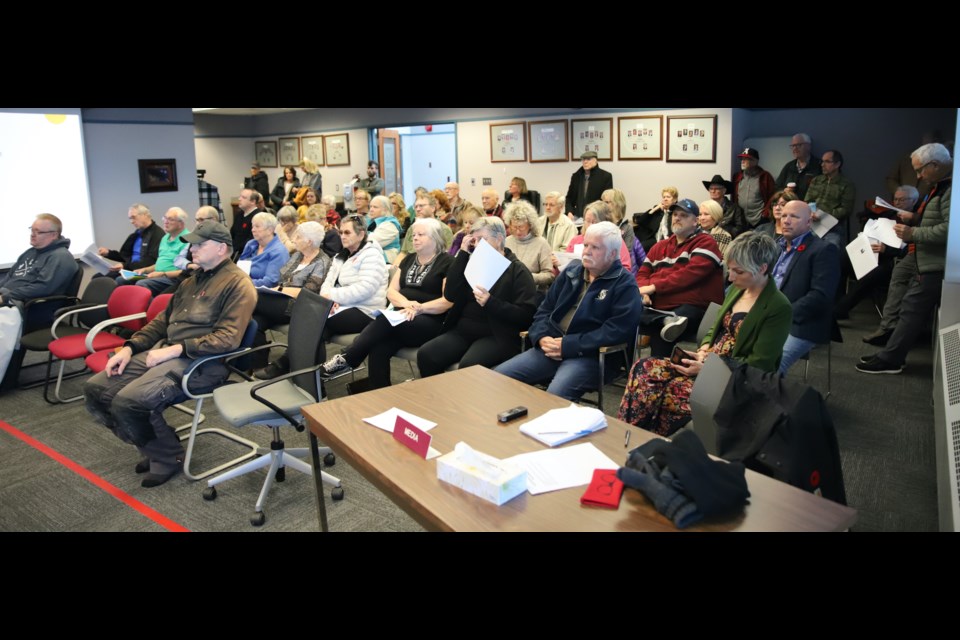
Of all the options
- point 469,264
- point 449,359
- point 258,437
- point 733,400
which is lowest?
point 258,437

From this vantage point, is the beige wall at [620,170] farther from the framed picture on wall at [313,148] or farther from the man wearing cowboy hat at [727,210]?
the framed picture on wall at [313,148]

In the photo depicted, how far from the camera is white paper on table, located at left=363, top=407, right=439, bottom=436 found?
2.29 metres

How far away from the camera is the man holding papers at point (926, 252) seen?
4.63 metres

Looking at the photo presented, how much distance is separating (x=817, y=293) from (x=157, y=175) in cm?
749

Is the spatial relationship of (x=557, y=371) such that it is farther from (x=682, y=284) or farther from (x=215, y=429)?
(x=215, y=429)

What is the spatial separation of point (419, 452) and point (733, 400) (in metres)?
0.99

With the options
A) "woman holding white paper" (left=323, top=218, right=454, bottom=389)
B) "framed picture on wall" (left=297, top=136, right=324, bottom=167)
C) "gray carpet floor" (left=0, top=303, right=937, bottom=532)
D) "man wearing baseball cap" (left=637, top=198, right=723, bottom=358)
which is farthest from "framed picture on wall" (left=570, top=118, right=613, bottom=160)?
"framed picture on wall" (left=297, top=136, right=324, bottom=167)

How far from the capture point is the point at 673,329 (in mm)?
4012

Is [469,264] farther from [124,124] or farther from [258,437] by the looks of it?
[124,124]

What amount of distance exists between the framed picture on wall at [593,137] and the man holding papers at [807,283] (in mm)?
5443

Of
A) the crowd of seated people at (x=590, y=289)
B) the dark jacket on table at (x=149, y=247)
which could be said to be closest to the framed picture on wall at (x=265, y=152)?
the dark jacket on table at (x=149, y=247)

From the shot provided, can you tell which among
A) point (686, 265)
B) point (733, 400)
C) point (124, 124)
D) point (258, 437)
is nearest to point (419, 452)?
point (733, 400)

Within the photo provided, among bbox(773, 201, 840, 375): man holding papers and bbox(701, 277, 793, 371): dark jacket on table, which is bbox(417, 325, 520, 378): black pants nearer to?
bbox(701, 277, 793, 371): dark jacket on table

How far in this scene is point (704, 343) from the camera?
338 centimetres
